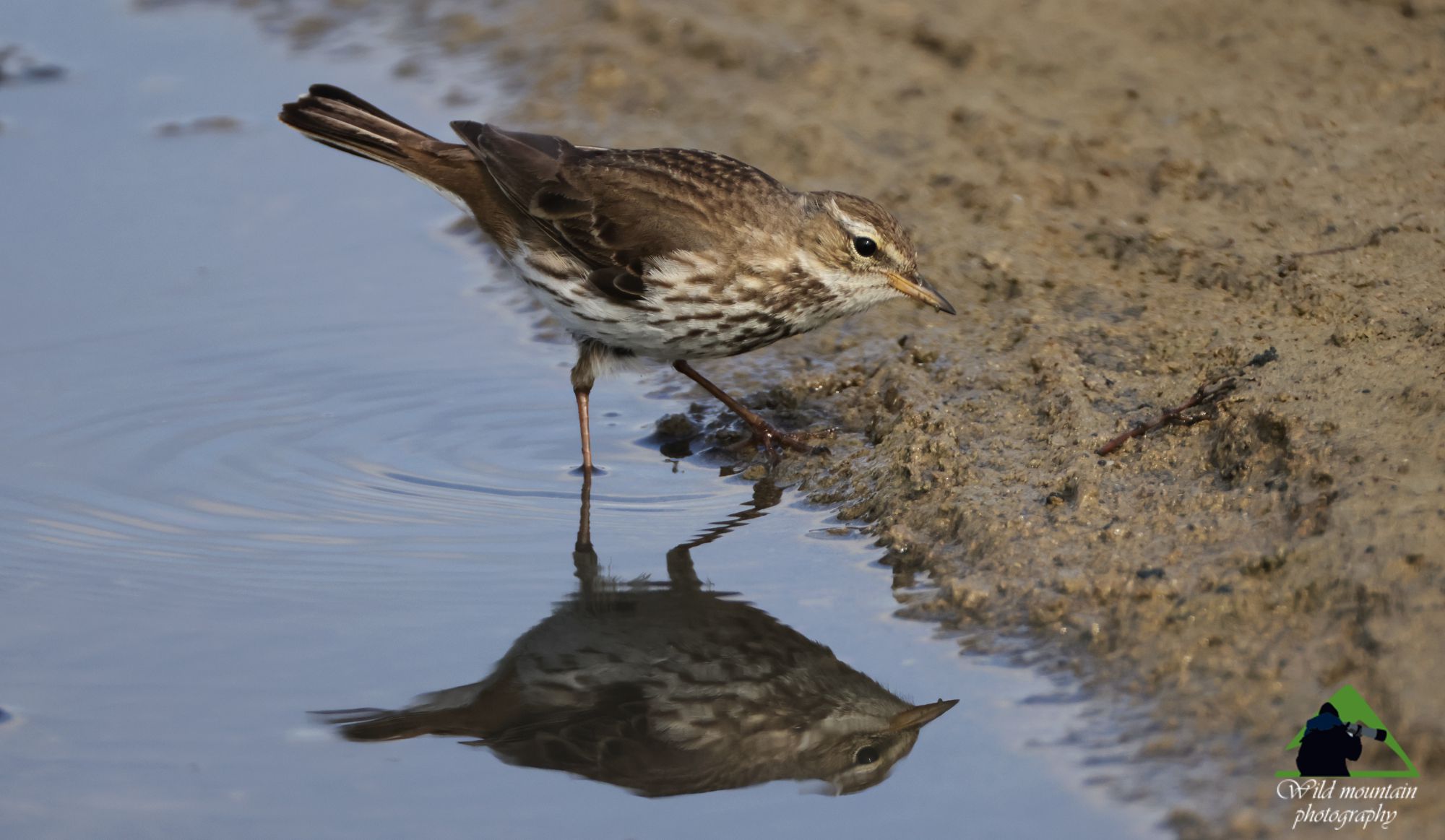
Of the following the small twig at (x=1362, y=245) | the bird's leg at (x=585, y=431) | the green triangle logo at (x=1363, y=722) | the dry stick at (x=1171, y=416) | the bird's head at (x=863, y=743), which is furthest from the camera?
the small twig at (x=1362, y=245)

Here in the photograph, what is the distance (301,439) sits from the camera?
725cm

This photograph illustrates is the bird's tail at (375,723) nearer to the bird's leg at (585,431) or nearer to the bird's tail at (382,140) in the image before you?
the bird's leg at (585,431)

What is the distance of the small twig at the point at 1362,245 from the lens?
7434 mm

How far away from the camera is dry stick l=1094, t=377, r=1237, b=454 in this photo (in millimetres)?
6371

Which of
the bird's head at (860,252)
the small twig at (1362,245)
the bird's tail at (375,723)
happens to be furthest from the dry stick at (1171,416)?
the bird's tail at (375,723)

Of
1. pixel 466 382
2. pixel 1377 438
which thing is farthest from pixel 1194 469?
pixel 466 382

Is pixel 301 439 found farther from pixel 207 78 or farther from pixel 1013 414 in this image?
pixel 207 78

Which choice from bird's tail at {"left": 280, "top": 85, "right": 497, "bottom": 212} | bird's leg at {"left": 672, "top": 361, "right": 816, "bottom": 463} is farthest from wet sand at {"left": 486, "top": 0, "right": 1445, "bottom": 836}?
bird's tail at {"left": 280, "top": 85, "right": 497, "bottom": 212}

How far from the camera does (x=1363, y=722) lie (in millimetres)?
4562

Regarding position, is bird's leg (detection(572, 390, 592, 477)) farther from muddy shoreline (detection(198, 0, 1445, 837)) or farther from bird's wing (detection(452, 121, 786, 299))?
muddy shoreline (detection(198, 0, 1445, 837))

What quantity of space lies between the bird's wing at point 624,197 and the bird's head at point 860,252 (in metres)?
0.33

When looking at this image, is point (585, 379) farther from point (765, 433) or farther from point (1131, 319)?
point (1131, 319)

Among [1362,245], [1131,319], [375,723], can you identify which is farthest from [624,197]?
[1362,245]

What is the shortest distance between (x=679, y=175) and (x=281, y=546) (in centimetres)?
248
